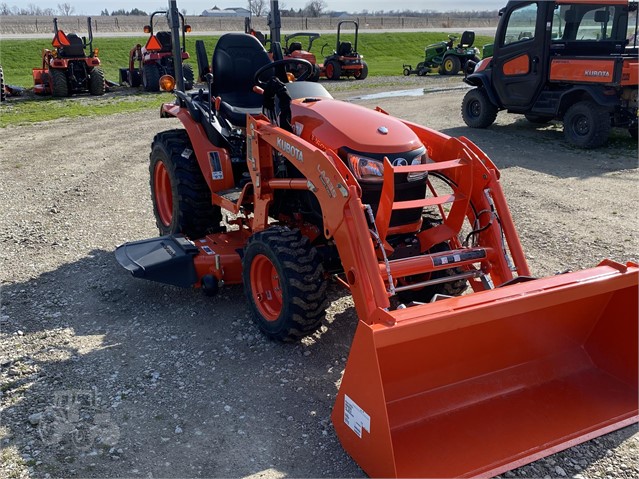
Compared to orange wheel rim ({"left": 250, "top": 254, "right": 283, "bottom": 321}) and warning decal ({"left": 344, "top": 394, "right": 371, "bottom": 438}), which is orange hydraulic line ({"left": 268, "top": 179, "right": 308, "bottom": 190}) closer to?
orange wheel rim ({"left": 250, "top": 254, "right": 283, "bottom": 321})

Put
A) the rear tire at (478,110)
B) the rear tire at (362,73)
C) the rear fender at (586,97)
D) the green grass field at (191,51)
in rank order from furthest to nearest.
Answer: the green grass field at (191,51), the rear tire at (362,73), the rear tire at (478,110), the rear fender at (586,97)

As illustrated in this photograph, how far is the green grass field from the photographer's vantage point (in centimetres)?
2388

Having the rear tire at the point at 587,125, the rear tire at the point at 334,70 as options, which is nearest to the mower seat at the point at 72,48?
the rear tire at the point at 334,70

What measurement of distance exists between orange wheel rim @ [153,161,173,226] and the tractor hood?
198 centimetres

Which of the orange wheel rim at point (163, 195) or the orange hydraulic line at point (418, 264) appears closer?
the orange hydraulic line at point (418, 264)

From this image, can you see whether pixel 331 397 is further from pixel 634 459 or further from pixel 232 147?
pixel 232 147

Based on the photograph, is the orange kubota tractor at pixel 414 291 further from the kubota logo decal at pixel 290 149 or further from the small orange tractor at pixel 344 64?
the small orange tractor at pixel 344 64

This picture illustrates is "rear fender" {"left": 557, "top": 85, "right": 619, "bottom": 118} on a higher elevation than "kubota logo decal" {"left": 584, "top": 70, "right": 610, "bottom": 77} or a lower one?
lower

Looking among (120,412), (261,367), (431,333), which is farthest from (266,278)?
(431,333)

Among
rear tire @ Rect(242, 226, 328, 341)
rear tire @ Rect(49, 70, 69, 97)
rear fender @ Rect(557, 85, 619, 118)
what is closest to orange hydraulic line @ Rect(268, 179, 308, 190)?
rear tire @ Rect(242, 226, 328, 341)

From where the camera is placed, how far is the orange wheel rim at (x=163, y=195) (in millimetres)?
5730

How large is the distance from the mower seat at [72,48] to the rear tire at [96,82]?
1.92ft

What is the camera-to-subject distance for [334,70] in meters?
21.0

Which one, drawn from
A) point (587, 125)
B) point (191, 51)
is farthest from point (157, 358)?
point (191, 51)
